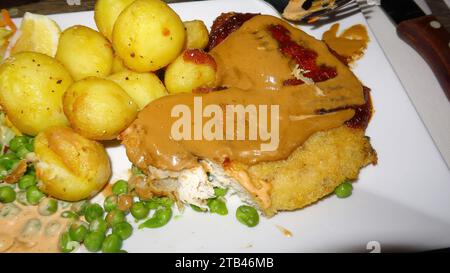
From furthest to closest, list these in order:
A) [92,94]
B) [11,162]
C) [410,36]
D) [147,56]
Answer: [410,36]
[11,162]
[147,56]
[92,94]

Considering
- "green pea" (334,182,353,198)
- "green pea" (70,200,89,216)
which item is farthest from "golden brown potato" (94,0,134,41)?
"green pea" (334,182,353,198)

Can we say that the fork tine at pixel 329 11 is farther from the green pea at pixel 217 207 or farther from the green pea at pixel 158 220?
the green pea at pixel 158 220

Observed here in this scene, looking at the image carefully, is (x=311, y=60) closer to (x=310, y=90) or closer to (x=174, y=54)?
(x=310, y=90)

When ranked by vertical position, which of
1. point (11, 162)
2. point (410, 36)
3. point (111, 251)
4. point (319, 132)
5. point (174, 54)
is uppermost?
point (174, 54)

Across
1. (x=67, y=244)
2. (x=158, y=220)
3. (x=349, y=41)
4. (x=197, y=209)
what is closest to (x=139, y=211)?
(x=158, y=220)

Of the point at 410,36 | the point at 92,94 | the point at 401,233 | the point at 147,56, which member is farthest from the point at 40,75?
the point at 410,36

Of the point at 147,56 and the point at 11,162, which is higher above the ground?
the point at 147,56

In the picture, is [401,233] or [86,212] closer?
[401,233]

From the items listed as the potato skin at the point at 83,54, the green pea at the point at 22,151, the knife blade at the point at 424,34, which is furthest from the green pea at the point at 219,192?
the knife blade at the point at 424,34
